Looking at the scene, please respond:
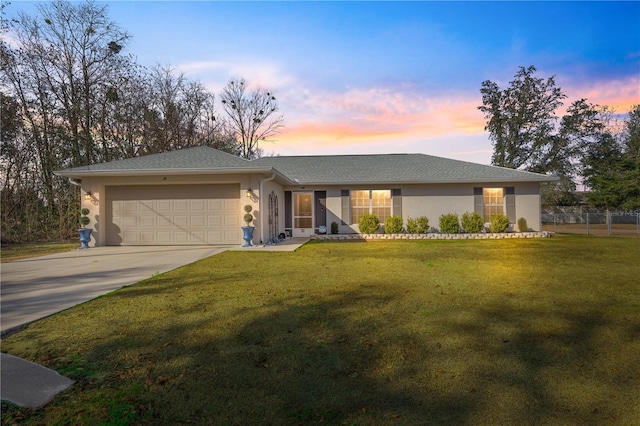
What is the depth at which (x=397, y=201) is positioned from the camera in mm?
16297

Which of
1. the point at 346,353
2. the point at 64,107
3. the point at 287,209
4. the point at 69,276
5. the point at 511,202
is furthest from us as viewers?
the point at 64,107

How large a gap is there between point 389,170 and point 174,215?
9.80m

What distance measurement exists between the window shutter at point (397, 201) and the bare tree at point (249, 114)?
17.0m

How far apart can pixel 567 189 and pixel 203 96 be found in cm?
3058

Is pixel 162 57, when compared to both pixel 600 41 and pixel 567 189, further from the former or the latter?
pixel 567 189

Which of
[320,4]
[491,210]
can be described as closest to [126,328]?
[320,4]

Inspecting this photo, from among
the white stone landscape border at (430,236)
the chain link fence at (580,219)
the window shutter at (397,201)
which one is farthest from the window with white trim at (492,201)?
the chain link fence at (580,219)

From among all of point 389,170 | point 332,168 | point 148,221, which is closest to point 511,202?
point 389,170

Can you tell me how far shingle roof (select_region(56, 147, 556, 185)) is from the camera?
39.8 ft

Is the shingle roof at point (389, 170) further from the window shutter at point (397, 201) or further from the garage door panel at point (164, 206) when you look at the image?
the garage door panel at point (164, 206)

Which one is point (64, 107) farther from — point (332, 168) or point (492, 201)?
point (492, 201)

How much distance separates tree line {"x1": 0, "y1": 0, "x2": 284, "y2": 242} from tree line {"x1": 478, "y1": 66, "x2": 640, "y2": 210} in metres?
26.2

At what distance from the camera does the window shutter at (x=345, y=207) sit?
16.4 metres

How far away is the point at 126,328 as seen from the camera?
3842 mm
